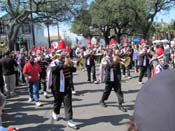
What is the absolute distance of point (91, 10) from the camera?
160 feet

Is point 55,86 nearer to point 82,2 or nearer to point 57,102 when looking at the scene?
point 57,102

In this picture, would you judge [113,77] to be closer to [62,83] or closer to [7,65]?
[62,83]

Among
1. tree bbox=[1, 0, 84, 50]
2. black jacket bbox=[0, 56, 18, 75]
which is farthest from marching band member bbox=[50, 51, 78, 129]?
tree bbox=[1, 0, 84, 50]

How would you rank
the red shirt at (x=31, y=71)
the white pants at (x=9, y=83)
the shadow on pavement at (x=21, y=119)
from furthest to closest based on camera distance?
the white pants at (x=9, y=83)
the red shirt at (x=31, y=71)
the shadow on pavement at (x=21, y=119)

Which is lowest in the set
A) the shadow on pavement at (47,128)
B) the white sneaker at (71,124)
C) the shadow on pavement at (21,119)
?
the shadow on pavement at (47,128)

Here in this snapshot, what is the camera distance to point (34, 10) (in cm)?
3089

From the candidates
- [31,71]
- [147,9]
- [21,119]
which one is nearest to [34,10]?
[147,9]

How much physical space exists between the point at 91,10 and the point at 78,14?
568 inches

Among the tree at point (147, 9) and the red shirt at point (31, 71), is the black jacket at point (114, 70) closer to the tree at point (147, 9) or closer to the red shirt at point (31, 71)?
the red shirt at point (31, 71)

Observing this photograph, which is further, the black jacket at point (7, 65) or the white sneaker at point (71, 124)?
the black jacket at point (7, 65)

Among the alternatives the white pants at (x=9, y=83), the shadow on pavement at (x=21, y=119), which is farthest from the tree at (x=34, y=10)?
the shadow on pavement at (x=21, y=119)

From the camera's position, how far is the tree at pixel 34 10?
2914 centimetres

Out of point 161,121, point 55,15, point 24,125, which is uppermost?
point 55,15

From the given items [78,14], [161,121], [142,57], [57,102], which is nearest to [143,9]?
[78,14]
